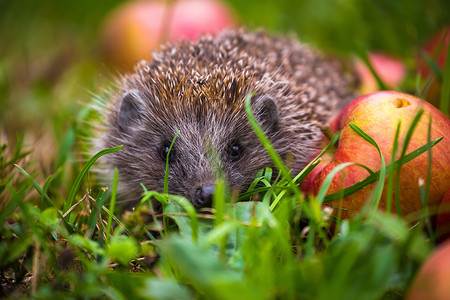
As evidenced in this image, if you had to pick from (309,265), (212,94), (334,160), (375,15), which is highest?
(375,15)

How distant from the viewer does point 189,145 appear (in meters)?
2.81

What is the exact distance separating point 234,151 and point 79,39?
4.55 m

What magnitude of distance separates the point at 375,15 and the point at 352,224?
3.96m

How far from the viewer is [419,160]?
2.24 m

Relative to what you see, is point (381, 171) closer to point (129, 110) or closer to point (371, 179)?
point (371, 179)

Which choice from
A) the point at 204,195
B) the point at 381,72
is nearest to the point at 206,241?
the point at 204,195

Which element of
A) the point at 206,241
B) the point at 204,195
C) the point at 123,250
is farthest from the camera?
the point at 204,195

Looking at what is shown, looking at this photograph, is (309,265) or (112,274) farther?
(112,274)

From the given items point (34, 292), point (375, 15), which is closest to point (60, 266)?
point (34, 292)

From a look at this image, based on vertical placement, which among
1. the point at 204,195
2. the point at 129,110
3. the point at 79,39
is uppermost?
the point at 79,39

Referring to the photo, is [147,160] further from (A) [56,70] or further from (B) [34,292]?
(A) [56,70]

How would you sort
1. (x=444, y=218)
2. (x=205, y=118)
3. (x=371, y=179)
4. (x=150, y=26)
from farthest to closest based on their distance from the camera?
(x=150, y=26), (x=205, y=118), (x=371, y=179), (x=444, y=218)

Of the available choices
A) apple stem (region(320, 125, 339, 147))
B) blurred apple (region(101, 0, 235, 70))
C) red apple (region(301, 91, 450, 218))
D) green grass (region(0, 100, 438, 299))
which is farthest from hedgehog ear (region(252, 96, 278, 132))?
blurred apple (region(101, 0, 235, 70))

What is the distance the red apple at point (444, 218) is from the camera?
2039 millimetres
